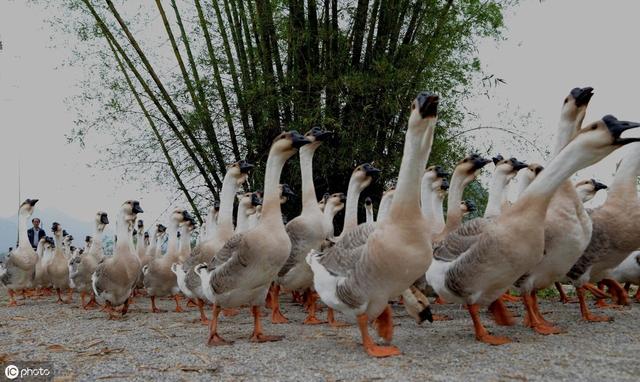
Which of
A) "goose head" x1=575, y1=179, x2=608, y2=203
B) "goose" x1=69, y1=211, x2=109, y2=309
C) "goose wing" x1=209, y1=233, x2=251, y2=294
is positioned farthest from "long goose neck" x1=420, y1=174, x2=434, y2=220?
"goose" x1=69, y1=211, x2=109, y2=309

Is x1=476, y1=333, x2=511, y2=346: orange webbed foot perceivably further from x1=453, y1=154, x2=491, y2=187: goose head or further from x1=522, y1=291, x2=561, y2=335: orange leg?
x1=453, y1=154, x2=491, y2=187: goose head

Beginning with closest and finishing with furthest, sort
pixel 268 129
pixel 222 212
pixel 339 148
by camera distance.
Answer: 1. pixel 222 212
2. pixel 339 148
3. pixel 268 129

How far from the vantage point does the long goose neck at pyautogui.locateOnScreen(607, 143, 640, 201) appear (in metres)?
6.27

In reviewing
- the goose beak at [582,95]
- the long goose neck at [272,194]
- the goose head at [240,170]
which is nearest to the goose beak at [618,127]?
the goose beak at [582,95]

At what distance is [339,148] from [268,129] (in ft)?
5.50

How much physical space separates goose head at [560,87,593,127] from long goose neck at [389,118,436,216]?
199 centimetres

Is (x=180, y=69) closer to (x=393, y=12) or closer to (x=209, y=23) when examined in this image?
(x=209, y=23)

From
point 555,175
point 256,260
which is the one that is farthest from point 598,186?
point 256,260

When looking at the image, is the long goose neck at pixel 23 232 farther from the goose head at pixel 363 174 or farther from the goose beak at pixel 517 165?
the goose beak at pixel 517 165

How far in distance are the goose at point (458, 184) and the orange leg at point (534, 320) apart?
1.64 meters

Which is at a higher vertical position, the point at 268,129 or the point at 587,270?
the point at 268,129

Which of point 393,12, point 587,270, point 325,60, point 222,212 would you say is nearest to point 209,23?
point 325,60

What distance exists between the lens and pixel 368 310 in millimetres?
4828

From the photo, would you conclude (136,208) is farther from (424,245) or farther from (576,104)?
(576,104)
